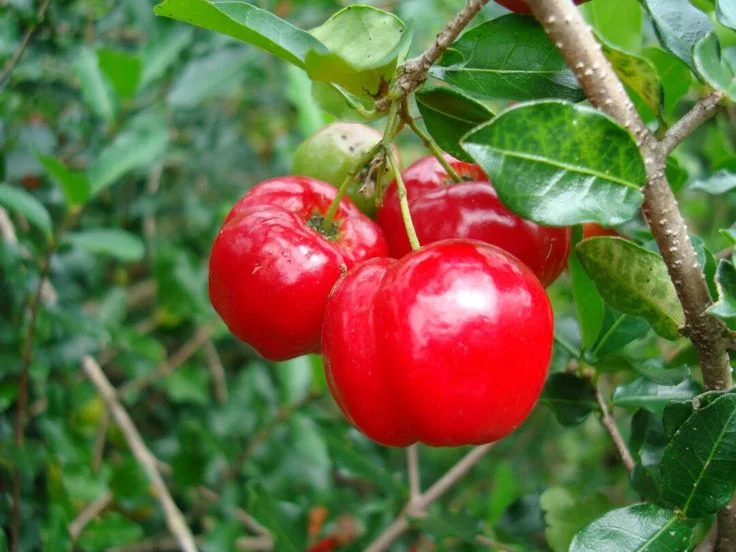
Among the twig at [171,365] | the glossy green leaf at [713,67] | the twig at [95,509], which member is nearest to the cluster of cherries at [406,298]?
the glossy green leaf at [713,67]

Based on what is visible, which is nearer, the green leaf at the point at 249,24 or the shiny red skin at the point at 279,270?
the green leaf at the point at 249,24

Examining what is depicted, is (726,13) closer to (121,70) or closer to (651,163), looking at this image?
(651,163)

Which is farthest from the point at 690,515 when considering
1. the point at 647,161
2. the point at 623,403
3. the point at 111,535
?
the point at 111,535

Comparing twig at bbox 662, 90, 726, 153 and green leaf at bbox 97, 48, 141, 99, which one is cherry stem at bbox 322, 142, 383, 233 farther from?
green leaf at bbox 97, 48, 141, 99

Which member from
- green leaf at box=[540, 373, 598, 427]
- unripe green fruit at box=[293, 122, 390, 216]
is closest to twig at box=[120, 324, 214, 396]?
unripe green fruit at box=[293, 122, 390, 216]

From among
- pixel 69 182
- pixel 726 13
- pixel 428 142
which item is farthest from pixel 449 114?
pixel 69 182

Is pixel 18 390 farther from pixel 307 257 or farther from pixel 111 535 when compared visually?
pixel 307 257

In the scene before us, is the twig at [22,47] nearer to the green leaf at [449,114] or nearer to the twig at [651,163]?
the green leaf at [449,114]

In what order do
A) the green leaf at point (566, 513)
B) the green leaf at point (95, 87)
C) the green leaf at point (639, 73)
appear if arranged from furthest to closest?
the green leaf at point (95, 87), the green leaf at point (566, 513), the green leaf at point (639, 73)
